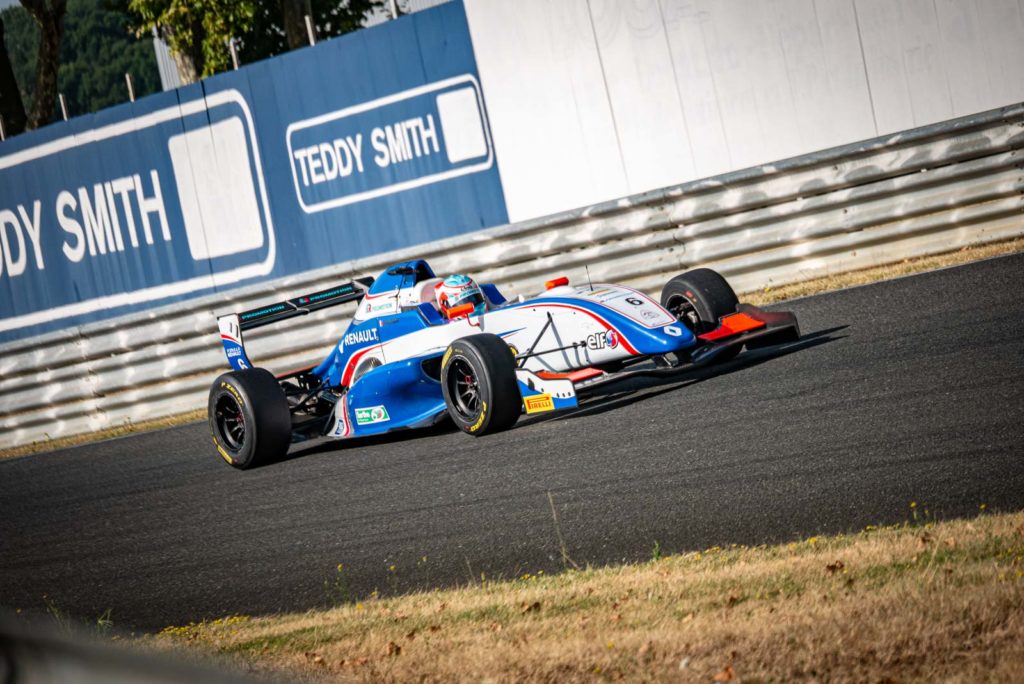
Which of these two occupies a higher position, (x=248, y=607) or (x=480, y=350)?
(x=480, y=350)

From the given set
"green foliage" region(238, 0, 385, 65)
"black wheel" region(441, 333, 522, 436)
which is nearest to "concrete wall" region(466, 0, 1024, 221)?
"black wheel" region(441, 333, 522, 436)

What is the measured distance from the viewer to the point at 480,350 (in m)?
7.91

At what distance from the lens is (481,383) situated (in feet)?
26.1

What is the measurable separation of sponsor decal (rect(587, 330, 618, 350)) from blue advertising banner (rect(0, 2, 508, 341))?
15.0ft

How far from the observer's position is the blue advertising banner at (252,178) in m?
12.7

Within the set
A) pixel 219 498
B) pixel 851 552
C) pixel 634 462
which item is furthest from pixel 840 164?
pixel 851 552

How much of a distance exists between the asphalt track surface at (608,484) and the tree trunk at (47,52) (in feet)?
45.0

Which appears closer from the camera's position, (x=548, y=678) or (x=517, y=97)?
(x=548, y=678)

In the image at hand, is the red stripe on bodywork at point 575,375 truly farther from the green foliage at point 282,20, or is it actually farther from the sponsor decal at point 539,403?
the green foliage at point 282,20

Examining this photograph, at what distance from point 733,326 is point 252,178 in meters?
7.26

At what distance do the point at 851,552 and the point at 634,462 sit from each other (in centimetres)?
246

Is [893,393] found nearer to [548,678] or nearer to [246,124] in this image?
[548,678]

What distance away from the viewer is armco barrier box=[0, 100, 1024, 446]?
1059 centimetres

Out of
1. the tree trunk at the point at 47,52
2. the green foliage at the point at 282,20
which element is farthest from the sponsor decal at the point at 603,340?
the green foliage at the point at 282,20
